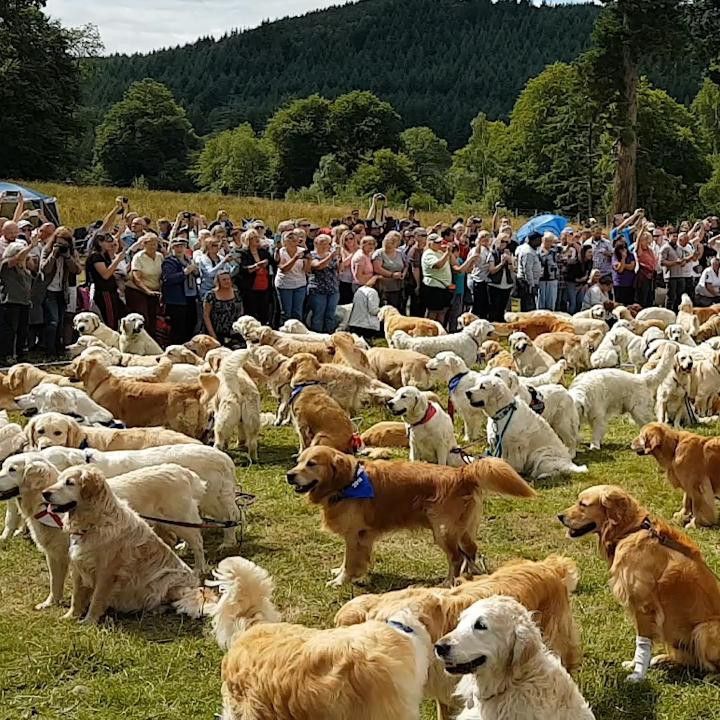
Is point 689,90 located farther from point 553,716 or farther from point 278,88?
point 553,716

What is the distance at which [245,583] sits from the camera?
4047 millimetres

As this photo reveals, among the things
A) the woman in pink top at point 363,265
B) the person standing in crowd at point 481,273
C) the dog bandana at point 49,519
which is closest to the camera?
the dog bandana at point 49,519

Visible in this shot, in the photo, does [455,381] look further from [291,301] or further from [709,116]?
[709,116]

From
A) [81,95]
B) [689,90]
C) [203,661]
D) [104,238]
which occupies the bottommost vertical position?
[203,661]

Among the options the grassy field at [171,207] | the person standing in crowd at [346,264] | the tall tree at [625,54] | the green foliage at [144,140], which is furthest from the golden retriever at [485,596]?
the green foliage at [144,140]

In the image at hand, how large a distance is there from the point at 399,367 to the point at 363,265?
3686 millimetres

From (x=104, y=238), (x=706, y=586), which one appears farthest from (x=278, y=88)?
(x=706, y=586)

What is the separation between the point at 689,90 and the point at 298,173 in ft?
118

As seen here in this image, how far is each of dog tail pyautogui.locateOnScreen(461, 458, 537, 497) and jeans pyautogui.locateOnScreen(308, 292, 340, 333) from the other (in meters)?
8.21

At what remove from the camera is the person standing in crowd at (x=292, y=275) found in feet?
43.4

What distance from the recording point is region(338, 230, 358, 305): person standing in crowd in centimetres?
1461

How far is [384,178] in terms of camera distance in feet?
191

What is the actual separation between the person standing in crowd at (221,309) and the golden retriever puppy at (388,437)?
401cm

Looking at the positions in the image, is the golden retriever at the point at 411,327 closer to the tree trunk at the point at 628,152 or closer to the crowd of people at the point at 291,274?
the crowd of people at the point at 291,274
